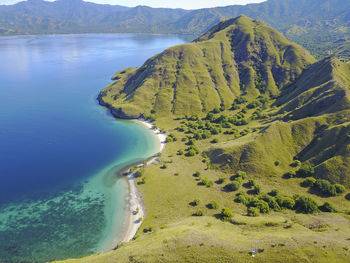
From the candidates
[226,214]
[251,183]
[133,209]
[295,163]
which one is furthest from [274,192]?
[133,209]

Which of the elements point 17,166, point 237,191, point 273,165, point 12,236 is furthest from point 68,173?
point 273,165

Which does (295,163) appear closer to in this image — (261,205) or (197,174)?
(261,205)

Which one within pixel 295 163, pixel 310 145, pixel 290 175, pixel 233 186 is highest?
pixel 310 145

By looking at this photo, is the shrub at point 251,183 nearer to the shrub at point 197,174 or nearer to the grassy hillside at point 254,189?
the grassy hillside at point 254,189

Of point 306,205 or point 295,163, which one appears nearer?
point 306,205

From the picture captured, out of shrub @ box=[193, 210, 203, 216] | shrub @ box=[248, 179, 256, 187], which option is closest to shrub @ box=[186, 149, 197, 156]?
shrub @ box=[248, 179, 256, 187]

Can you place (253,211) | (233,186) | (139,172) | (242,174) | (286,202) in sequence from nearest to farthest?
1. (253,211)
2. (286,202)
3. (233,186)
4. (242,174)
5. (139,172)

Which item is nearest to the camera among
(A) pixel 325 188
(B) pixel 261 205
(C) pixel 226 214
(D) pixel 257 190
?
(C) pixel 226 214

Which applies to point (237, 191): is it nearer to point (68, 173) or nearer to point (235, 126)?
point (235, 126)
